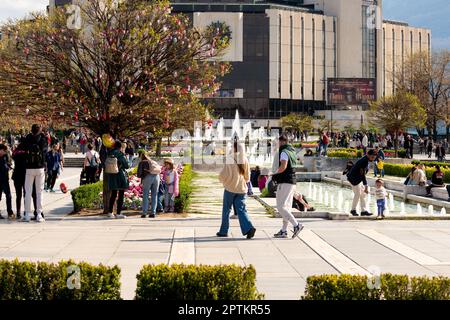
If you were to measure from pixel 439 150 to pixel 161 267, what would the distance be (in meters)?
40.2

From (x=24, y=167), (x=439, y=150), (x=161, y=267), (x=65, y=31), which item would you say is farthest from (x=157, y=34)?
(x=439, y=150)

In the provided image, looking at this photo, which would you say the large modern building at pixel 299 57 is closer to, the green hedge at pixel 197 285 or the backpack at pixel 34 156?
the backpack at pixel 34 156

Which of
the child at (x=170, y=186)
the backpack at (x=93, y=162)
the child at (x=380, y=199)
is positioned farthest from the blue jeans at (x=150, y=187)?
the backpack at (x=93, y=162)

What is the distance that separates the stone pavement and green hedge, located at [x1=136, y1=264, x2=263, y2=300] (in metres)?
1.25

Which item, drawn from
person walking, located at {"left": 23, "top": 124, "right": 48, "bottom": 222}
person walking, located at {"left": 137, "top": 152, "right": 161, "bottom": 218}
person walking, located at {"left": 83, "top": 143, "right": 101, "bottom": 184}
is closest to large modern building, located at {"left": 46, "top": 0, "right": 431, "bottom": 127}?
person walking, located at {"left": 83, "top": 143, "right": 101, "bottom": 184}

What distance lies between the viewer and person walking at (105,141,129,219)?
13953mm

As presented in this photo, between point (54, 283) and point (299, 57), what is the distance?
98.1 metres

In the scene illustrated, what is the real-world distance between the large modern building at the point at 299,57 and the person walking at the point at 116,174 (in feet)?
267

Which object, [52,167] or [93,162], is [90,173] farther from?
[52,167]

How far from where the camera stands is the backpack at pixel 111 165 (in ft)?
45.6

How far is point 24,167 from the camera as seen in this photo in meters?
13.4

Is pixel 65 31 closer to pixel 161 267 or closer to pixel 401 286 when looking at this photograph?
pixel 161 267

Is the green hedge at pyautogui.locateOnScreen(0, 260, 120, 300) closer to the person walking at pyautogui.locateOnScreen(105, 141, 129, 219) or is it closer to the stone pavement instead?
the stone pavement

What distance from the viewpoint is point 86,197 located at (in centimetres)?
1505
